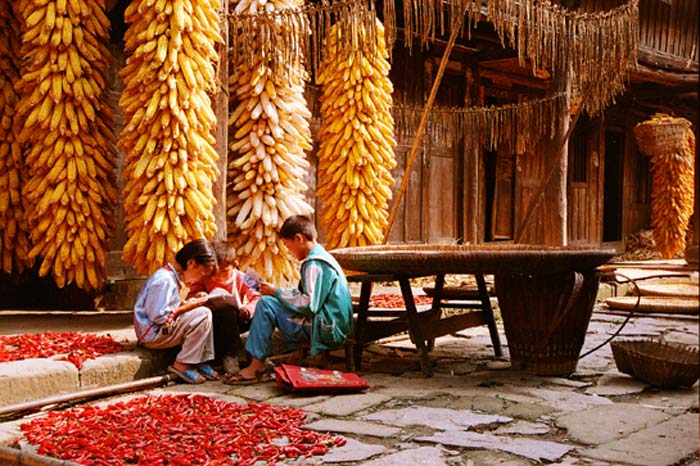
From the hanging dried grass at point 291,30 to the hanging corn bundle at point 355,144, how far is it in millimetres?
1377

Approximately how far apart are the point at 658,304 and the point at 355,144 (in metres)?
3.41

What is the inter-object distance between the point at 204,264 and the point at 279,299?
1.63 feet

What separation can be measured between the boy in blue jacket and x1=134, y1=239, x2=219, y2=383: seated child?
0.23m

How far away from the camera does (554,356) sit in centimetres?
482

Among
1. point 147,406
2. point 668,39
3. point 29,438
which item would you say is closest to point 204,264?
point 147,406

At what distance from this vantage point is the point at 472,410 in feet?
12.8

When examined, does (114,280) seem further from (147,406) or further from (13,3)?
(147,406)

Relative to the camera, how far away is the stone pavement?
10.2 ft

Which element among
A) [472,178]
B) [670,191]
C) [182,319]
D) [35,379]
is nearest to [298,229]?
[182,319]

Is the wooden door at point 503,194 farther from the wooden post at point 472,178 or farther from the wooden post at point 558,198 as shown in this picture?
the wooden post at point 558,198

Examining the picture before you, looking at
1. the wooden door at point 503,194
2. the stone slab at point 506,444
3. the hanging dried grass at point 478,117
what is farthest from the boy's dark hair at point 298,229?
the wooden door at point 503,194

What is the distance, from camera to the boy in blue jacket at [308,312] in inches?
186

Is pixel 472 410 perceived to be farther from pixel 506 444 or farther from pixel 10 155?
pixel 10 155

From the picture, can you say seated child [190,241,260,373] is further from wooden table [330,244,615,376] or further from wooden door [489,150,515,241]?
wooden door [489,150,515,241]
